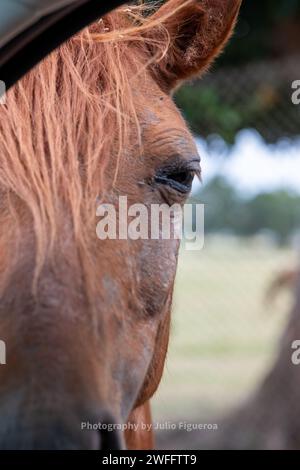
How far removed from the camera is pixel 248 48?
679cm

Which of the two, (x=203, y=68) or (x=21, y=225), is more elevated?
(x=203, y=68)

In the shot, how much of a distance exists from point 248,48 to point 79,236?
18.0 feet

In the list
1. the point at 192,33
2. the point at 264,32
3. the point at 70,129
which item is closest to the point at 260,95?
the point at 264,32

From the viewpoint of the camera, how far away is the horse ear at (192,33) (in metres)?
2.40

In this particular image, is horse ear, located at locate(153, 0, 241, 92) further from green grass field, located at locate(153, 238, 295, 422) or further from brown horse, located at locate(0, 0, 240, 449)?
green grass field, located at locate(153, 238, 295, 422)

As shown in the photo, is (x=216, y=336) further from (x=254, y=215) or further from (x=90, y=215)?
(x=90, y=215)

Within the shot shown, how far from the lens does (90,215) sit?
1753 mm

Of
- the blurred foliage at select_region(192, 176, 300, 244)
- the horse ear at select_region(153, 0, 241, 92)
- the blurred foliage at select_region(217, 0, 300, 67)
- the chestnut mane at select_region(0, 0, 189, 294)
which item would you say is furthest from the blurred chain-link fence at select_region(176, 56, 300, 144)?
the blurred foliage at select_region(192, 176, 300, 244)

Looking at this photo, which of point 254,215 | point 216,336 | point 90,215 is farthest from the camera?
point 254,215

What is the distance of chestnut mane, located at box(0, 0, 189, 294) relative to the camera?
1.73 metres

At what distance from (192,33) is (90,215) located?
3.23ft

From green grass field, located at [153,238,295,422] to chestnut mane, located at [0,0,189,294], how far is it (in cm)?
577
